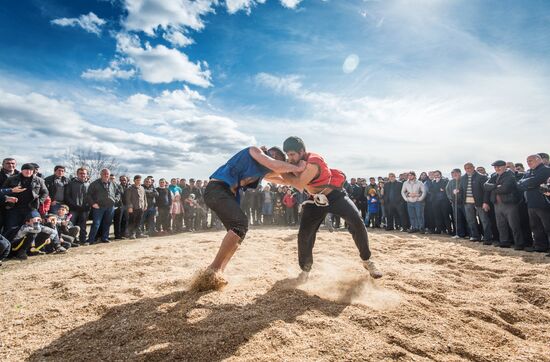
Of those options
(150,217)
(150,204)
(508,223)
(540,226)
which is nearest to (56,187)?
(150,204)

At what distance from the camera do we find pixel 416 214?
35.0 ft

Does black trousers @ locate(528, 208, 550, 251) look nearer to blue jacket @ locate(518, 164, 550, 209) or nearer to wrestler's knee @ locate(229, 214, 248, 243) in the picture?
blue jacket @ locate(518, 164, 550, 209)

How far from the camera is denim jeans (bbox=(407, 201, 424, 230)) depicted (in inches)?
415

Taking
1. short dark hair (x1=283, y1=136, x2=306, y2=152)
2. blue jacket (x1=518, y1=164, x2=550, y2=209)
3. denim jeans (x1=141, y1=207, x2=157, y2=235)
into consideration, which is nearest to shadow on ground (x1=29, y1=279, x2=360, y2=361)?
short dark hair (x1=283, y1=136, x2=306, y2=152)

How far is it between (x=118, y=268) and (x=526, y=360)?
16.1 ft

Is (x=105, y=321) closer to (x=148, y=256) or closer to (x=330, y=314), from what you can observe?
(x=330, y=314)

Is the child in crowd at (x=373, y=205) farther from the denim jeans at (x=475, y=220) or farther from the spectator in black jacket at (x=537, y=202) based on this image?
the spectator in black jacket at (x=537, y=202)

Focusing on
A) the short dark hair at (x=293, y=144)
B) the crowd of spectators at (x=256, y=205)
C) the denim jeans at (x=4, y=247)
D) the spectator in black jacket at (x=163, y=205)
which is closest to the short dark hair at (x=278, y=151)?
the short dark hair at (x=293, y=144)

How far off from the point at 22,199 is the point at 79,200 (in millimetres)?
1836

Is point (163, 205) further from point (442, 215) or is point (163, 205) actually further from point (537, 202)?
point (537, 202)

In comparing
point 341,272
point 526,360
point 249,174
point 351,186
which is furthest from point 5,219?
point 351,186

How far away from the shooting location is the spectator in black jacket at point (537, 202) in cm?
663

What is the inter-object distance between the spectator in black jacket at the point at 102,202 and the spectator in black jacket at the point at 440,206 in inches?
396

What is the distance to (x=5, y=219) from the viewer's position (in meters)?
6.95
